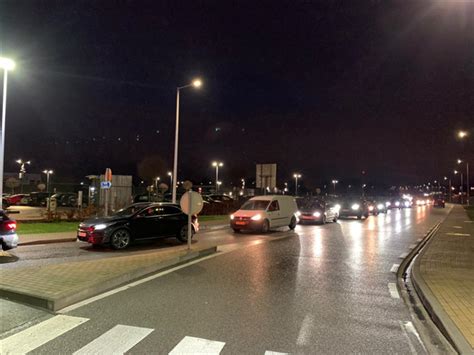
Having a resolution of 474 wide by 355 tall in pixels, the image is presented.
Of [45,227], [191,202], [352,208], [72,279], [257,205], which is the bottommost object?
[72,279]

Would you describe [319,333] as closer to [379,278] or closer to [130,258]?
[379,278]

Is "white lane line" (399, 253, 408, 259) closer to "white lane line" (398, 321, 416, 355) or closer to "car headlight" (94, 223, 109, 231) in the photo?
"white lane line" (398, 321, 416, 355)

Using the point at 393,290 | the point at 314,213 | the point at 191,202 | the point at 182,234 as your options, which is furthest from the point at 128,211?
the point at 314,213

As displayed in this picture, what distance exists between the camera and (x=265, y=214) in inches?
752

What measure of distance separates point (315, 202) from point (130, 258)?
18051 mm

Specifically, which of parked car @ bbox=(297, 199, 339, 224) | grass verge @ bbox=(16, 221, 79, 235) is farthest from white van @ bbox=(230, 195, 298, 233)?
grass verge @ bbox=(16, 221, 79, 235)

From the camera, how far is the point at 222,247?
13.7 m

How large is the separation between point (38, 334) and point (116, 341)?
1130mm

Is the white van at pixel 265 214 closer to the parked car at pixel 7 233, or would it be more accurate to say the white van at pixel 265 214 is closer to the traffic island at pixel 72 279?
the traffic island at pixel 72 279

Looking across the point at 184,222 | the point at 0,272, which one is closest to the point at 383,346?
the point at 0,272

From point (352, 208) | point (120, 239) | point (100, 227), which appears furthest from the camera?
point (352, 208)

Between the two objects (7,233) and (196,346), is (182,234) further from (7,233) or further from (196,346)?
(196,346)

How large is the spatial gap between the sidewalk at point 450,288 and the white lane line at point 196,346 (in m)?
2.86

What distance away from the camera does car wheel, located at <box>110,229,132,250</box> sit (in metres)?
13.0
